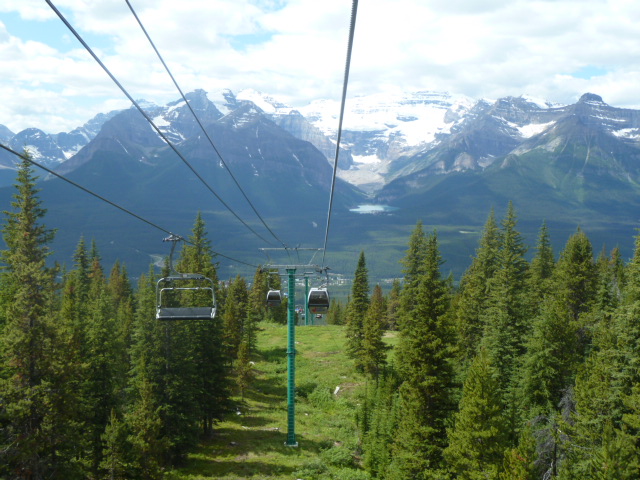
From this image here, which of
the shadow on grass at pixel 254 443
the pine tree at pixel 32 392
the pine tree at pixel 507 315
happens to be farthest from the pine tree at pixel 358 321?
the pine tree at pixel 32 392

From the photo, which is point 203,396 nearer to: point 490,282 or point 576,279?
point 490,282

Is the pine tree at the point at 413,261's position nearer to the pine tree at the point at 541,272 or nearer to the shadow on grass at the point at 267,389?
the pine tree at the point at 541,272

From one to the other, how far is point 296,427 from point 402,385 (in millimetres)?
21409

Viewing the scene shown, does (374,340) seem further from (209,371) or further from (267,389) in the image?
(209,371)

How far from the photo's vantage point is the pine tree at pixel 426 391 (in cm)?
3387

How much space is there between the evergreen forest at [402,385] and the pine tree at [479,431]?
0.08 meters

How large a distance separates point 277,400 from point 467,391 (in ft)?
130

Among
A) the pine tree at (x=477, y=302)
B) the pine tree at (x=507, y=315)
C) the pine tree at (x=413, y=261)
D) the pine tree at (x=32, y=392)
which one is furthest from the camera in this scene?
the pine tree at (x=413, y=261)

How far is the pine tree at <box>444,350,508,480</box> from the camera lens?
92.4 ft

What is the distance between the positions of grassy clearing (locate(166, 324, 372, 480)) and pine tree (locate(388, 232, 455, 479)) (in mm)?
8502

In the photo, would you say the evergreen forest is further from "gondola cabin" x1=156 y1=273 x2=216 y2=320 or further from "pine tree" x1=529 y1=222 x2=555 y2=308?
"pine tree" x1=529 y1=222 x2=555 y2=308

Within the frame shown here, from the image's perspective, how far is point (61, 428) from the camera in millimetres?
31625

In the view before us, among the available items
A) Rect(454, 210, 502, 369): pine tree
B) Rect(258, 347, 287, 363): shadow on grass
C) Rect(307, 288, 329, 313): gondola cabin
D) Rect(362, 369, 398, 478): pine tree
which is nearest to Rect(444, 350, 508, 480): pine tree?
Rect(362, 369, 398, 478): pine tree

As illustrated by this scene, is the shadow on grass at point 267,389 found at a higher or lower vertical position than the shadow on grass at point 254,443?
lower
